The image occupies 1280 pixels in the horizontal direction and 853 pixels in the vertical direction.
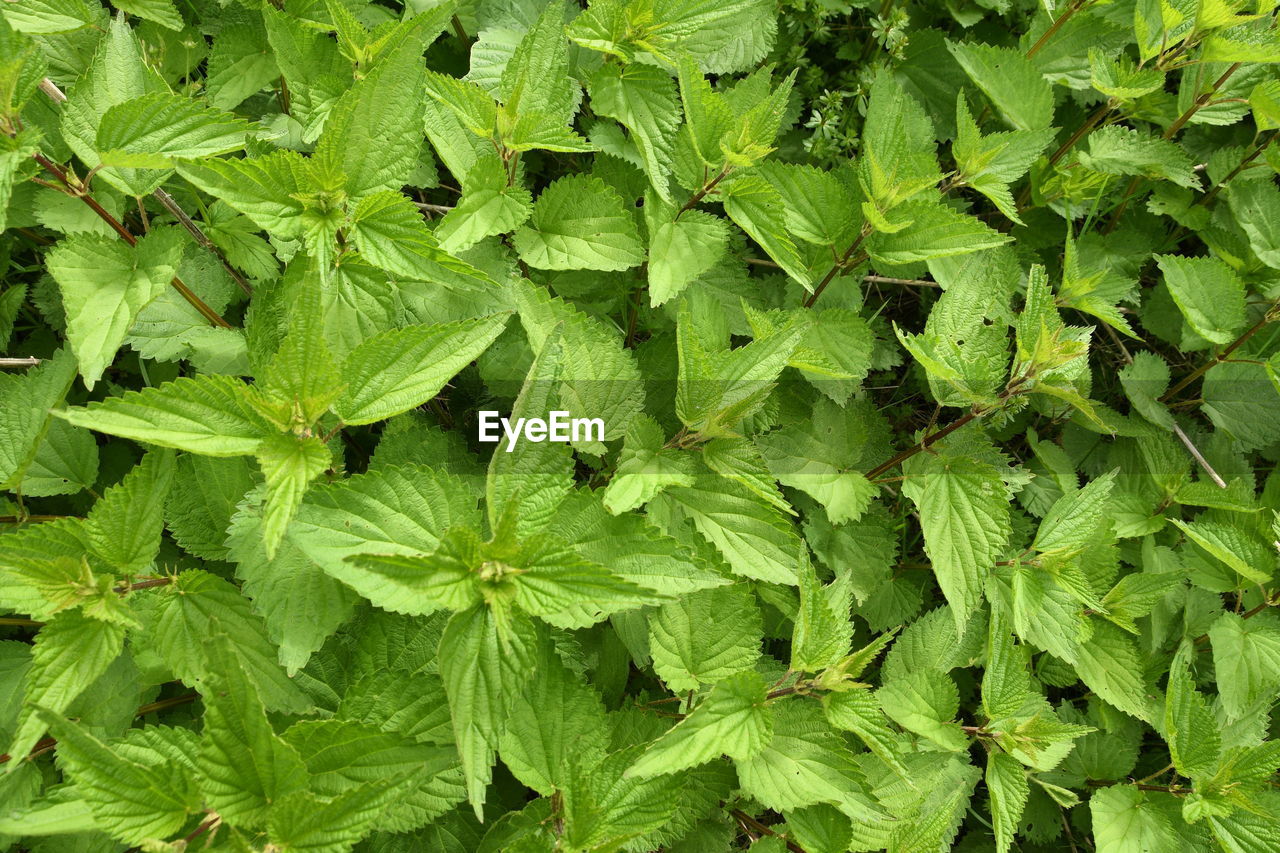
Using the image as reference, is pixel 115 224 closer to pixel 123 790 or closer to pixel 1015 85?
pixel 123 790

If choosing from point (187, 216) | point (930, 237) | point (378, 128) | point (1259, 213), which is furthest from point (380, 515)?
point (1259, 213)

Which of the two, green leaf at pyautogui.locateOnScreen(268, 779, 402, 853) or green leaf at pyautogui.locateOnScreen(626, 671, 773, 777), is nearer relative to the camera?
green leaf at pyautogui.locateOnScreen(268, 779, 402, 853)

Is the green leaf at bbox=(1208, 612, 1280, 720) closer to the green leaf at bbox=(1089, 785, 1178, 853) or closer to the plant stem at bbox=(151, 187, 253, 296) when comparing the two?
the green leaf at bbox=(1089, 785, 1178, 853)

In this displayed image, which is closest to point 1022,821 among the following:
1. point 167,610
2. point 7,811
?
point 167,610

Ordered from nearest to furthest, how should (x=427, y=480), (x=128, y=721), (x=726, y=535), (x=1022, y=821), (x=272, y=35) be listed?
1. (x=427, y=480)
2. (x=128, y=721)
3. (x=726, y=535)
4. (x=272, y=35)
5. (x=1022, y=821)

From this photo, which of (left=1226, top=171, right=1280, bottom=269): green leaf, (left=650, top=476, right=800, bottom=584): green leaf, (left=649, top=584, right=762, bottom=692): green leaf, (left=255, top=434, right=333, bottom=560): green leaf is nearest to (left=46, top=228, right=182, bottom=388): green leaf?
(left=255, top=434, right=333, bottom=560): green leaf

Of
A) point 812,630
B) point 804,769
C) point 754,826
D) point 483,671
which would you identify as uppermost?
point 483,671

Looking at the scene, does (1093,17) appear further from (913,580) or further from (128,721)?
(128,721)
